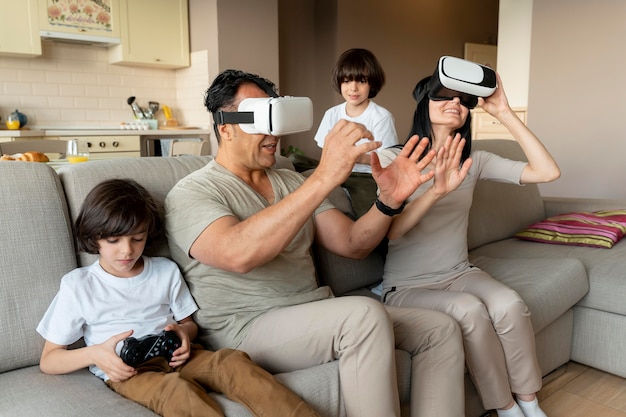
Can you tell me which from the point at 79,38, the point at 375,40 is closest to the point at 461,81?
the point at 79,38

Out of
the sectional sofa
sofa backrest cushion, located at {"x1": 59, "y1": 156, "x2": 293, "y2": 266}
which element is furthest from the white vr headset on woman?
sofa backrest cushion, located at {"x1": 59, "y1": 156, "x2": 293, "y2": 266}

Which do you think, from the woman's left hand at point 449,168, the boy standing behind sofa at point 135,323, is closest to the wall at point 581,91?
the woman's left hand at point 449,168

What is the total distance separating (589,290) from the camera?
2225 millimetres

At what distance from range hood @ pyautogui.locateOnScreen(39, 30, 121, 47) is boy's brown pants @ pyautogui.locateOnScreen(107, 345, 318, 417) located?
13.1ft

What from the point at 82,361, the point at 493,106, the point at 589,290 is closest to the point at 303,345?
the point at 82,361

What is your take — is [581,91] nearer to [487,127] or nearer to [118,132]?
[487,127]

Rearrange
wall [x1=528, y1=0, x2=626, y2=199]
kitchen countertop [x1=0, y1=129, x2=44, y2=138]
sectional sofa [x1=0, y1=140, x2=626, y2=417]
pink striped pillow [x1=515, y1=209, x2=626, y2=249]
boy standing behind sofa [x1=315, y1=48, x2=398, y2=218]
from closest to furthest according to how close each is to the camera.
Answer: sectional sofa [x1=0, y1=140, x2=626, y2=417], pink striped pillow [x1=515, y1=209, x2=626, y2=249], boy standing behind sofa [x1=315, y1=48, x2=398, y2=218], kitchen countertop [x1=0, y1=129, x2=44, y2=138], wall [x1=528, y1=0, x2=626, y2=199]

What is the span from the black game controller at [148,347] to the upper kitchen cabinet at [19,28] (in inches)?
154

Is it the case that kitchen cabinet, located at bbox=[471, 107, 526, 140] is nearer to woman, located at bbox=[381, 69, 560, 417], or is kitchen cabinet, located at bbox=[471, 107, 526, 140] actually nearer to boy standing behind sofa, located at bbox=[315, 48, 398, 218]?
boy standing behind sofa, located at bbox=[315, 48, 398, 218]

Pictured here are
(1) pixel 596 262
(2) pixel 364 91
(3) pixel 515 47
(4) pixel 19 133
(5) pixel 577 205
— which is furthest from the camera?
(3) pixel 515 47

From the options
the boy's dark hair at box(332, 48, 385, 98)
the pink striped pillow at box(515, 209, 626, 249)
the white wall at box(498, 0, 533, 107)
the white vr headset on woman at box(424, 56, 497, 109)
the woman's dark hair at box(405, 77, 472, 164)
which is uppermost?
the white wall at box(498, 0, 533, 107)

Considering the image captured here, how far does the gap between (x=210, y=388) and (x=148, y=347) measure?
0.16 metres

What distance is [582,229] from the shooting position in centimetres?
257

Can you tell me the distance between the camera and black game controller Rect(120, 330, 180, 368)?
3.92 feet
